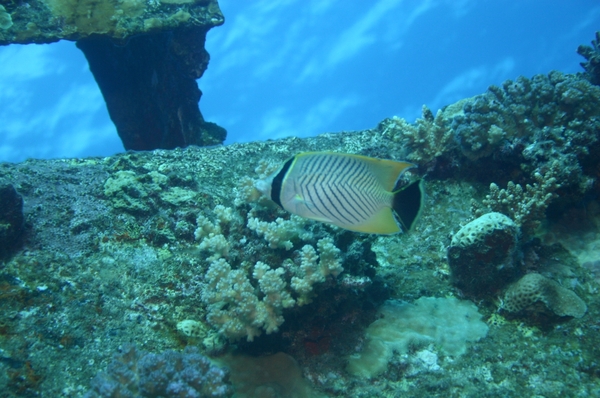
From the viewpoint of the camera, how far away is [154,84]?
8055mm

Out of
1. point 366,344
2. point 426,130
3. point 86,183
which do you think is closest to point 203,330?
point 366,344

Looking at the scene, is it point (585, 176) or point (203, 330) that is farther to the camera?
point (585, 176)

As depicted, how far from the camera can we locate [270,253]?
Result: 120 inches

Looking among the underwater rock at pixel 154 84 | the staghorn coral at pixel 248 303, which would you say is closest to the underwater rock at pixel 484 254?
the staghorn coral at pixel 248 303

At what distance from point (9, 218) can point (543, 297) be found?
4.54m

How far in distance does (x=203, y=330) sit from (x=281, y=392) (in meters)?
0.80

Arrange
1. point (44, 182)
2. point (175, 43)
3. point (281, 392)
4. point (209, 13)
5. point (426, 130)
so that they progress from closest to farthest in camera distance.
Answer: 1. point (281, 392)
2. point (44, 182)
3. point (426, 130)
4. point (209, 13)
5. point (175, 43)

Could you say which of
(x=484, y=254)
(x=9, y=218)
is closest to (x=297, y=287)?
(x=484, y=254)

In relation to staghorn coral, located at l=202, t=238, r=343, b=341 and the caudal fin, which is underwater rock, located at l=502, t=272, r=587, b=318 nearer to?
staghorn coral, located at l=202, t=238, r=343, b=341

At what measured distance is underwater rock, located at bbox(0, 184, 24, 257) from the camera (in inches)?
117

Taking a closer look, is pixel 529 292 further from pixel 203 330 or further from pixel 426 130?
pixel 203 330

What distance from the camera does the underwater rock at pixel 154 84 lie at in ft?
25.7

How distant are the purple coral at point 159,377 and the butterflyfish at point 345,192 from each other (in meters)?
1.22

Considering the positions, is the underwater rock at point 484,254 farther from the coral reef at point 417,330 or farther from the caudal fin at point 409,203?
the caudal fin at point 409,203
